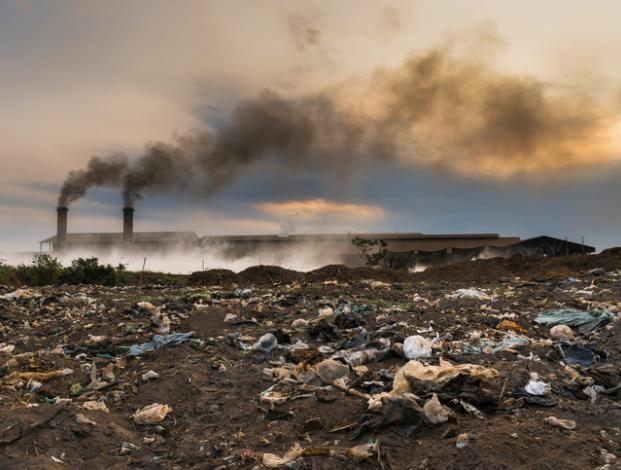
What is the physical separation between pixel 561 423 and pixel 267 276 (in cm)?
1421

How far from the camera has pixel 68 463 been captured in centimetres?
362

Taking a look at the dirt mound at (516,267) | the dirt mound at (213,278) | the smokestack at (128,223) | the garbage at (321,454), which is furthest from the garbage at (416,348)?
the smokestack at (128,223)

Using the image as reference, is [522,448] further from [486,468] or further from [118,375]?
[118,375]

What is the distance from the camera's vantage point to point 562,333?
6348mm

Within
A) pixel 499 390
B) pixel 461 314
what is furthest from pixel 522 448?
pixel 461 314

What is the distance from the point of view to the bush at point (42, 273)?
1855cm

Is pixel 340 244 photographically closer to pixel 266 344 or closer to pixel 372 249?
pixel 372 249

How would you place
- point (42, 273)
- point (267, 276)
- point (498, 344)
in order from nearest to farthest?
point (498, 344) < point (267, 276) < point (42, 273)

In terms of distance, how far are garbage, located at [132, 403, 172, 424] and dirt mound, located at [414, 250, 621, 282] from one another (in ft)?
43.5

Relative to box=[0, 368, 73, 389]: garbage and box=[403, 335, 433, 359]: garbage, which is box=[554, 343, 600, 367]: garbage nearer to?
box=[403, 335, 433, 359]: garbage

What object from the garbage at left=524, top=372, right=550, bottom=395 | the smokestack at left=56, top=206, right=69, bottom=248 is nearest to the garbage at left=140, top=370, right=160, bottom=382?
the garbage at left=524, top=372, right=550, bottom=395

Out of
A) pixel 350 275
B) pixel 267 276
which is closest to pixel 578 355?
pixel 350 275

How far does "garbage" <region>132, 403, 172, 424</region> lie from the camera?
4.32 meters

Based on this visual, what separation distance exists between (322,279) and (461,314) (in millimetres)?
8943
